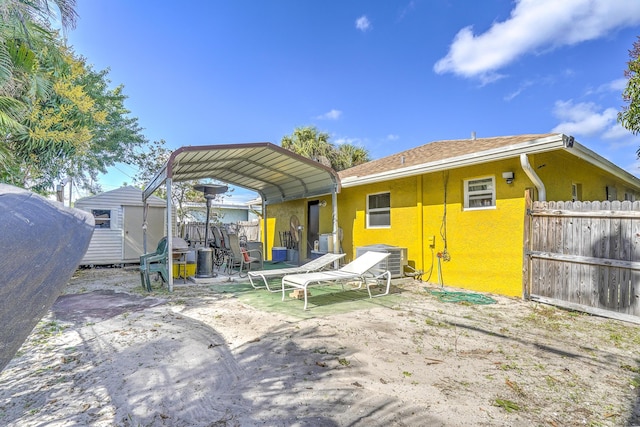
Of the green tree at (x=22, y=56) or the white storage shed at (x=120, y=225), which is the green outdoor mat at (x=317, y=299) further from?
the white storage shed at (x=120, y=225)

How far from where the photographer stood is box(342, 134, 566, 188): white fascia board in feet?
18.2

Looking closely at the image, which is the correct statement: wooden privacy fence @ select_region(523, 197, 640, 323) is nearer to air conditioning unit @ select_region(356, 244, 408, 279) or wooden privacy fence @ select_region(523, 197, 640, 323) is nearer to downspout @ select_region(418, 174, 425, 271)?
downspout @ select_region(418, 174, 425, 271)

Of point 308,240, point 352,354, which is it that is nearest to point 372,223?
point 308,240

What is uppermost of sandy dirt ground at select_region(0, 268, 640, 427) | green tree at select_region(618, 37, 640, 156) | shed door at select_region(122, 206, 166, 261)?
green tree at select_region(618, 37, 640, 156)

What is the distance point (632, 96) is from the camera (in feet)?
22.8

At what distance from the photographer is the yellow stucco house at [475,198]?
639cm

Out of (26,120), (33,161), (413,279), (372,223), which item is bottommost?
(413,279)

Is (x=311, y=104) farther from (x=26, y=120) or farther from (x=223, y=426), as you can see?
(x=223, y=426)

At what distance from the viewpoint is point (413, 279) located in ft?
27.8

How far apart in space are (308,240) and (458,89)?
11353mm

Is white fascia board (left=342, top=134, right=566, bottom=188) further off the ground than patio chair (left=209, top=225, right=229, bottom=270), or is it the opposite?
white fascia board (left=342, top=134, right=566, bottom=188)

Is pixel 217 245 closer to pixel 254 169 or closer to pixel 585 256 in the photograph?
pixel 254 169

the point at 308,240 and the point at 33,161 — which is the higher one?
the point at 33,161

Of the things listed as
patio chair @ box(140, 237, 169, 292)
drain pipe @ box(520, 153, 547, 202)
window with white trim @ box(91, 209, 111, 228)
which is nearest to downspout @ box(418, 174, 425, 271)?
drain pipe @ box(520, 153, 547, 202)
